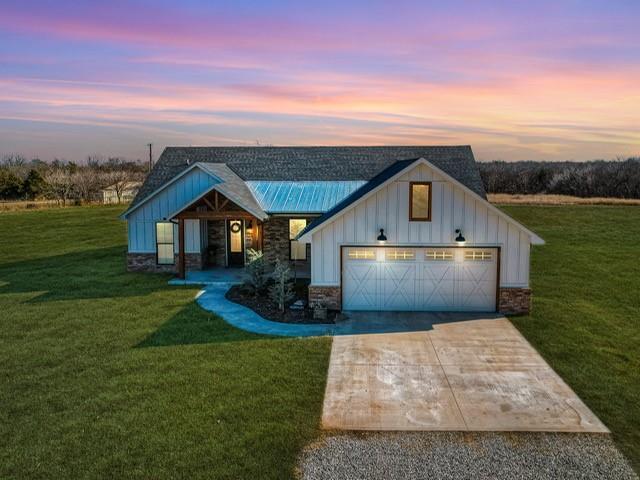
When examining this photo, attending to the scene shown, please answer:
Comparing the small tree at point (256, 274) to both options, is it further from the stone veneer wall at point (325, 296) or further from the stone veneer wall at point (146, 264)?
the stone veneer wall at point (146, 264)

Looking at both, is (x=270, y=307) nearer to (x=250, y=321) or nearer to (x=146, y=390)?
A: (x=250, y=321)

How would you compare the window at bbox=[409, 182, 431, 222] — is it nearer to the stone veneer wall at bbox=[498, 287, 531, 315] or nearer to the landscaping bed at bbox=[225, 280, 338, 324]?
the stone veneer wall at bbox=[498, 287, 531, 315]

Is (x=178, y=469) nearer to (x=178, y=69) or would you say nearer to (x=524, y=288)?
(x=524, y=288)

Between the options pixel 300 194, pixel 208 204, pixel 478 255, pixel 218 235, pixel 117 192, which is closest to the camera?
pixel 478 255

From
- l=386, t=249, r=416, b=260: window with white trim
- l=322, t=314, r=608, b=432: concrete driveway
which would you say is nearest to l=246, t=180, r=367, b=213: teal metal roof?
l=386, t=249, r=416, b=260: window with white trim

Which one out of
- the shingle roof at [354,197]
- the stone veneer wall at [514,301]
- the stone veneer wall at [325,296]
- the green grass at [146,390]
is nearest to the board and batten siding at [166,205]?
the green grass at [146,390]

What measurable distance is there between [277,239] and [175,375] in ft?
37.8

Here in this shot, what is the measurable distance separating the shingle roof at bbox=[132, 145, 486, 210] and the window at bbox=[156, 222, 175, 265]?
107 inches

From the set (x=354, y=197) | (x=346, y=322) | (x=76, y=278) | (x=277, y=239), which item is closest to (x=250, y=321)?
(x=346, y=322)

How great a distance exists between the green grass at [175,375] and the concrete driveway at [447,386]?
1.30 feet

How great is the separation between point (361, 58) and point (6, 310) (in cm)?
1588

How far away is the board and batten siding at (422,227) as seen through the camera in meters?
14.7

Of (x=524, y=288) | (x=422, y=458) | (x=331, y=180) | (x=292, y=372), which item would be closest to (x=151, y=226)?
(x=331, y=180)

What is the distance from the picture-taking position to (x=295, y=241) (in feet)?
70.1
